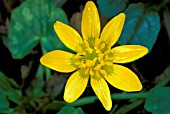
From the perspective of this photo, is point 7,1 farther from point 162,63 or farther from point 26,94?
point 162,63

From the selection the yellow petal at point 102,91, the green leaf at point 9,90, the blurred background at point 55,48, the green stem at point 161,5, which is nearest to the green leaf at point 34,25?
the blurred background at point 55,48

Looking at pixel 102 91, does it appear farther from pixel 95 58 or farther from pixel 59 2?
pixel 59 2

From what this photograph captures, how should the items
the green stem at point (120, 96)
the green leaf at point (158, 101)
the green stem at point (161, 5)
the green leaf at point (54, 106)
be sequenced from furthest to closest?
1. the green stem at point (161, 5)
2. the green leaf at point (54, 106)
3. the green stem at point (120, 96)
4. the green leaf at point (158, 101)

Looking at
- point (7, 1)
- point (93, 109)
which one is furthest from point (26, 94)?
point (7, 1)

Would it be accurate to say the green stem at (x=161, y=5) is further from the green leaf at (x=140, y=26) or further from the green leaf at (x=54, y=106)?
the green leaf at (x=54, y=106)

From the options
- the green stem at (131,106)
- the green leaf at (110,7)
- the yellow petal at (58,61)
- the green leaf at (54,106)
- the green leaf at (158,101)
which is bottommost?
the green stem at (131,106)

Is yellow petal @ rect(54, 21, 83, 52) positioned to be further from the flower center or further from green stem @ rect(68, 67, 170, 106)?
green stem @ rect(68, 67, 170, 106)

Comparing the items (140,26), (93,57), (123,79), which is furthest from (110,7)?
(123,79)
